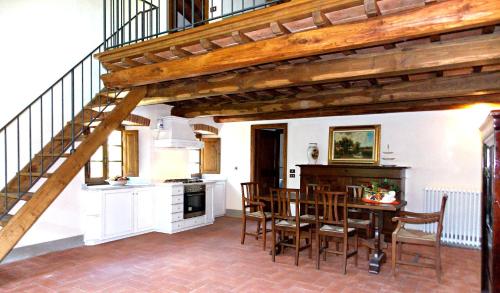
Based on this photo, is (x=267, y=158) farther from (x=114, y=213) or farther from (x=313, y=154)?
(x=114, y=213)

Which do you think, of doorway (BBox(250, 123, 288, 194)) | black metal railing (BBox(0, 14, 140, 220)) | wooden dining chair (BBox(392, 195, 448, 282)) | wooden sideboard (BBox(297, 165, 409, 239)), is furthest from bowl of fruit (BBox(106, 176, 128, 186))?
wooden dining chair (BBox(392, 195, 448, 282))

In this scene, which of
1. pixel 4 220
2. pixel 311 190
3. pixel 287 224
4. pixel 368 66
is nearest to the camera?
pixel 368 66

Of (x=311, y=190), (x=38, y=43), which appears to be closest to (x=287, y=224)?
(x=311, y=190)

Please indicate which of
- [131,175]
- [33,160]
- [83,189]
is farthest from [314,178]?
[33,160]

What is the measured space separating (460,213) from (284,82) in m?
3.73

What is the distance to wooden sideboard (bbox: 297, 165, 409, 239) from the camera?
17.4 ft

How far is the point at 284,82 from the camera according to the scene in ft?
12.3

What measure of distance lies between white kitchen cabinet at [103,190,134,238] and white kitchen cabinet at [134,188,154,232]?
13 centimetres

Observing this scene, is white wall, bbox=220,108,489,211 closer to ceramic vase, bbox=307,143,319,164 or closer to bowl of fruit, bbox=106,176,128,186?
ceramic vase, bbox=307,143,319,164

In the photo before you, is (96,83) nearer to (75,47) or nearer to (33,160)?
(75,47)

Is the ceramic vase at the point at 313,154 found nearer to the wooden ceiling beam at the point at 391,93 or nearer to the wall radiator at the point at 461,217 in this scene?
the wooden ceiling beam at the point at 391,93

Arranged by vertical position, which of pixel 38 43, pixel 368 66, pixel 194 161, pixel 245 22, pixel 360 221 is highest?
pixel 38 43

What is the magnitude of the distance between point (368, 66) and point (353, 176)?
2.82 metres

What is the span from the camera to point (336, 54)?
3494 millimetres
